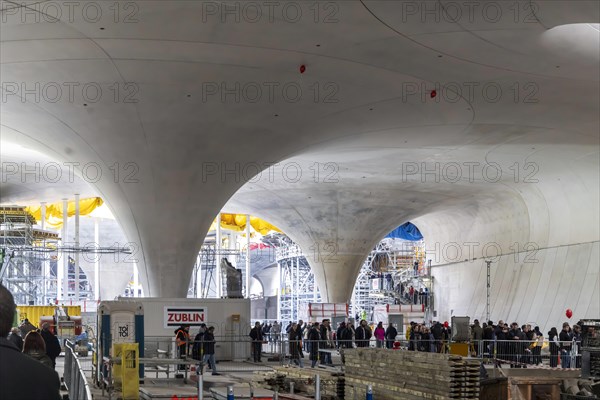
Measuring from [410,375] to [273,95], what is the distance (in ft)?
35.5

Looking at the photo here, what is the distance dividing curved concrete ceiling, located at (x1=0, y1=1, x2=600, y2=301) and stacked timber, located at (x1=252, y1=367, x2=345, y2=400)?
748 centimetres

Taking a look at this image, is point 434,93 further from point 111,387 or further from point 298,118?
point 111,387

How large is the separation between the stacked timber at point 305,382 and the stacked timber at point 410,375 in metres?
0.35

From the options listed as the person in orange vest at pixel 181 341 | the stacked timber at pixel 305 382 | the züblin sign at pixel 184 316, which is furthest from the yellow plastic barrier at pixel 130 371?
the züblin sign at pixel 184 316

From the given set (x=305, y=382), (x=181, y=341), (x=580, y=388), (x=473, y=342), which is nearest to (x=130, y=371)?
(x=305, y=382)

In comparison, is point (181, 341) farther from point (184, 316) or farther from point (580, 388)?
point (580, 388)

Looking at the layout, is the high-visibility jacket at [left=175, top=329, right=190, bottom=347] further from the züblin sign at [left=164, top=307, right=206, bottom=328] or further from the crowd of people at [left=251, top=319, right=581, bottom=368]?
the crowd of people at [left=251, top=319, right=581, bottom=368]

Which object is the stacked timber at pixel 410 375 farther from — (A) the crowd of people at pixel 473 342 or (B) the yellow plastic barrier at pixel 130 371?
(A) the crowd of people at pixel 473 342

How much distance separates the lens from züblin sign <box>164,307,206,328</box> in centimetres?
2628

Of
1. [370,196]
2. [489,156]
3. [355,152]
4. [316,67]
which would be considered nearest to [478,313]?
[370,196]

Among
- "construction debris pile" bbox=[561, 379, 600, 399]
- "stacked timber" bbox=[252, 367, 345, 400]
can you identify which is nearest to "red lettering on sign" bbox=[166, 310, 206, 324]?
"stacked timber" bbox=[252, 367, 345, 400]

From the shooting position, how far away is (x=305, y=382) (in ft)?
57.1

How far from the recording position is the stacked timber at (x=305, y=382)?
17.3m

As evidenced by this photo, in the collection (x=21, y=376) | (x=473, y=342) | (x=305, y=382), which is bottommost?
(x=305, y=382)
